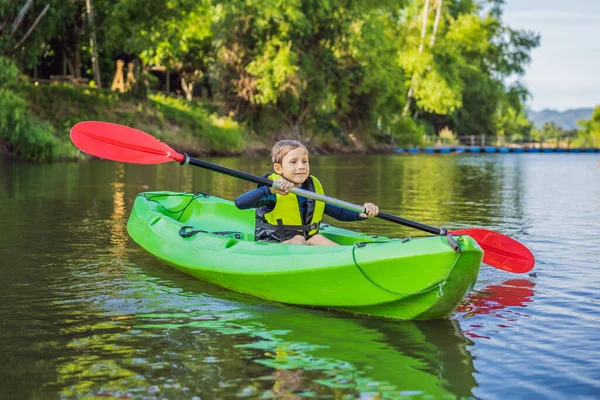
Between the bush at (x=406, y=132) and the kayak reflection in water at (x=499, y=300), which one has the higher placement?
the bush at (x=406, y=132)

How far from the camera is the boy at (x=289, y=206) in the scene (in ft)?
18.9

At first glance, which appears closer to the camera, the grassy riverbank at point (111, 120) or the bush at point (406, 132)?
the grassy riverbank at point (111, 120)

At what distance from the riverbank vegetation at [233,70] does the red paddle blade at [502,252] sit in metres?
16.2

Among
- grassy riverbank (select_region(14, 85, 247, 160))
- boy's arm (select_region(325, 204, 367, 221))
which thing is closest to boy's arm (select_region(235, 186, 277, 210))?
boy's arm (select_region(325, 204, 367, 221))

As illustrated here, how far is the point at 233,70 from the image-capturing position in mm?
33094

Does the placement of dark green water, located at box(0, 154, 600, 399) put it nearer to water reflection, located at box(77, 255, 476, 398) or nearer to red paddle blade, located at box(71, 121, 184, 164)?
water reflection, located at box(77, 255, 476, 398)

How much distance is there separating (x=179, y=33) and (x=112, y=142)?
84.4 ft

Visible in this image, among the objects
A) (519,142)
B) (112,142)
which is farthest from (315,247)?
(519,142)

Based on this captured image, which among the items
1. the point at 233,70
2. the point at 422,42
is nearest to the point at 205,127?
the point at 233,70

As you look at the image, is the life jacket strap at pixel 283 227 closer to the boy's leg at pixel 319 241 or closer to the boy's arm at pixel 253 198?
the boy's leg at pixel 319 241

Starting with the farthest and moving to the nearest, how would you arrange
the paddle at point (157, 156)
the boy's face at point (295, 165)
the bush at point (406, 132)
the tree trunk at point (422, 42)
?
the bush at point (406, 132) < the tree trunk at point (422, 42) < the paddle at point (157, 156) < the boy's face at point (295, 165)

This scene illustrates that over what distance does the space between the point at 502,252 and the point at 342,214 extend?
119cm

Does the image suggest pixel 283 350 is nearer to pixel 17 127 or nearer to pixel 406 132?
pixel 17 127

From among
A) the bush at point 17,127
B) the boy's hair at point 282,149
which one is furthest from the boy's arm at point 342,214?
the bush at point 17,127
